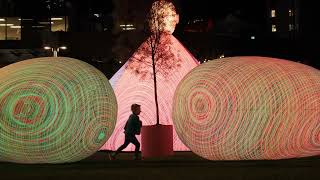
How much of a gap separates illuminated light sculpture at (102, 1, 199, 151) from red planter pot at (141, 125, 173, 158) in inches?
54.8

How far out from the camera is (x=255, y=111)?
14.8 m

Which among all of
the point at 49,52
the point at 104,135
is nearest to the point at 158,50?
the point at 104,135

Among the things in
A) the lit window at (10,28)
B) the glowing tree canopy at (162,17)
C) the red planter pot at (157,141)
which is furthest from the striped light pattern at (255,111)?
the lit window at (10,28)

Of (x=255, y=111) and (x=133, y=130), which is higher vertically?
(x=255, y=111)

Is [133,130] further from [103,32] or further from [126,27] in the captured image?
[103,32]

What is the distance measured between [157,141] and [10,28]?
125ft

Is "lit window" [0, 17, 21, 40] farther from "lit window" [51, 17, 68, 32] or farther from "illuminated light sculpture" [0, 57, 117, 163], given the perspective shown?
"illuminated light sculpture" [0, 57, 117, 163]

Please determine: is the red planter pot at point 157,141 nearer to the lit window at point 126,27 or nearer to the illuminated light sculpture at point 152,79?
the illuminated light sculpture at point 152,79

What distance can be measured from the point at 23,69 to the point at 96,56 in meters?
31.0

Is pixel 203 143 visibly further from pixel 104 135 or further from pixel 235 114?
pixel 104 135

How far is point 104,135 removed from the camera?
1545cm

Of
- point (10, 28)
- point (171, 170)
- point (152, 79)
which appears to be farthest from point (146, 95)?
point (10, 28)

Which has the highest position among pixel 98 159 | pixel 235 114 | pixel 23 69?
pixel 23 69

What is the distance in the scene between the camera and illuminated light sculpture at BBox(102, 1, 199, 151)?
19094 mm
